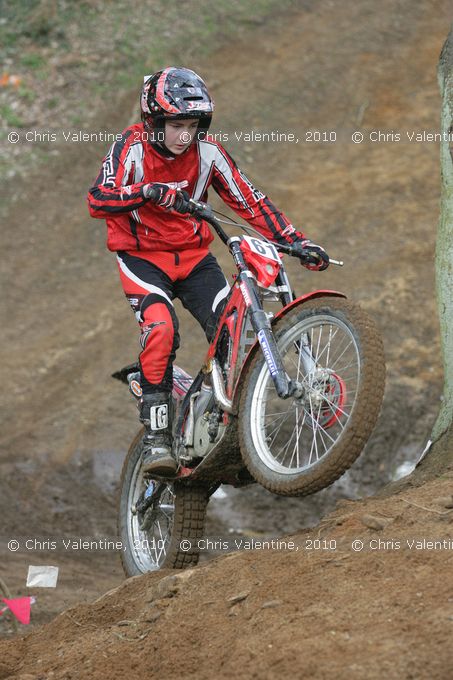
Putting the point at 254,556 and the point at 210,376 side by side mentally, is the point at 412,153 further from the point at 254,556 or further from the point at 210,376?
the point at 254,556

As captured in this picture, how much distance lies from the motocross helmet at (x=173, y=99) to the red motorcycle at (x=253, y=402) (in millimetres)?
480

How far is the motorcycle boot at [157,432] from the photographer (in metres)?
5.42

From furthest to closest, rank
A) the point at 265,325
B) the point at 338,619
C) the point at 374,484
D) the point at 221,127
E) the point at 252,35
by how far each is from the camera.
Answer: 1. the point at 252,35
2. the point at 221,127
3. the point at 374,484
4. the point at 265,325
5. the point at 338,619

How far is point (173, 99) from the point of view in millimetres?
5176

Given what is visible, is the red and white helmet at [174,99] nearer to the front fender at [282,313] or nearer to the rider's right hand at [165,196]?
the rider's right hand at [165,196]

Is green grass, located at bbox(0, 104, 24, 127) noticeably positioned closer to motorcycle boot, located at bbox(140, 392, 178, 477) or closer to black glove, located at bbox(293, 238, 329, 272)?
motorcycle boot, located at bbox(140, 392, 178, 477)

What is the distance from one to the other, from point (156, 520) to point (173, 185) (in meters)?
2.16

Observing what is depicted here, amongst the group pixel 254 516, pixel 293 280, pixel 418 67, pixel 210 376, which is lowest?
pixel 254 516

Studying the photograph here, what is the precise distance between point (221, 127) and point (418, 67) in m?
3.12

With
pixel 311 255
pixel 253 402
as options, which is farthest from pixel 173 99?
pixel 253 402

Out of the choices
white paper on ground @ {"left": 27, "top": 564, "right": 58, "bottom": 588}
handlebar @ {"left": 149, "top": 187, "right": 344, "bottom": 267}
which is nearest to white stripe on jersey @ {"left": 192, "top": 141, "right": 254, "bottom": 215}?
handlebar @ {"left": 149, "top": 187, "right": 344, "bottom": 267}

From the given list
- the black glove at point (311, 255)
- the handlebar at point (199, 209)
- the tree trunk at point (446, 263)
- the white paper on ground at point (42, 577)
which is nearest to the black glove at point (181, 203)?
the handlebar at point (199, 209)

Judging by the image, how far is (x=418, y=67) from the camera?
1398 cm

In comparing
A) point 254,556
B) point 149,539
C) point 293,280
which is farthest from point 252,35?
point 254,556
